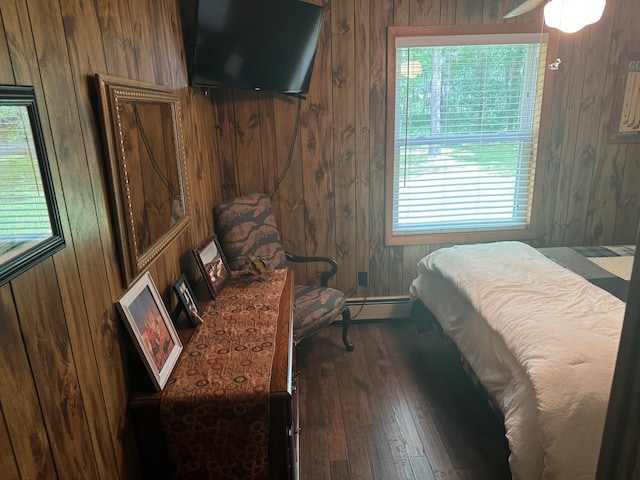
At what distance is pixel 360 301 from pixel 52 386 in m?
2.68

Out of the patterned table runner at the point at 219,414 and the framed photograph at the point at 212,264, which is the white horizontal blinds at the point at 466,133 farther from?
the patterned table runner at the point at 219,414

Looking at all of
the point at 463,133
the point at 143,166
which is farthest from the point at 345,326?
the point at 143,166

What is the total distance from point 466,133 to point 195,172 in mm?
1963

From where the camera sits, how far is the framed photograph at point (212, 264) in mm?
2037

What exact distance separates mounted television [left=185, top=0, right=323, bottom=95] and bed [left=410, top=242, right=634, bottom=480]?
1512 millimetres

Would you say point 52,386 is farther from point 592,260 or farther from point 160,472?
point 592,260

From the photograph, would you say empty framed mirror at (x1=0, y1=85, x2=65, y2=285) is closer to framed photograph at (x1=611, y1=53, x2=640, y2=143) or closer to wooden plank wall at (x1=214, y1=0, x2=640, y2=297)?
wooden plank wall at (x1=214, y1=0, x2=640, y2=297)

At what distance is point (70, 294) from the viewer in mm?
1014

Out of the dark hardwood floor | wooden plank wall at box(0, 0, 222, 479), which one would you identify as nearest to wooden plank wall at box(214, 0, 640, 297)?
the dark hardwood floor

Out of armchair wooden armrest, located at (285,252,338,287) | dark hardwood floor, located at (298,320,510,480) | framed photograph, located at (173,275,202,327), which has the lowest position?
dark hardwood floor, located at (298,320,510,480)

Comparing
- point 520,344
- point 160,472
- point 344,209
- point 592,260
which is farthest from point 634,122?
point 160,472

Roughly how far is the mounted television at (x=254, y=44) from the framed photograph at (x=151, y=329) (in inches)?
49.8

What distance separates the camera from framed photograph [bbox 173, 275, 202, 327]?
171cm

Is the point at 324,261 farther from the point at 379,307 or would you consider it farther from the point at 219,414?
the point at 219,414
